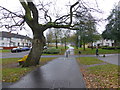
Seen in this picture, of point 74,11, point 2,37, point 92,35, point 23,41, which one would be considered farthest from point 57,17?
point 23,41

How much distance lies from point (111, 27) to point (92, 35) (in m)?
7.44

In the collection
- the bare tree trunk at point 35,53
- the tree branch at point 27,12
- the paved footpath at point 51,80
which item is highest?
the tree branch at point 27,12

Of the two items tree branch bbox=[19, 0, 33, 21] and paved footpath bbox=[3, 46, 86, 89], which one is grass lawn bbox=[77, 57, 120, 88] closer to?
paved footpath bbox=[3, 46, 86, 89]

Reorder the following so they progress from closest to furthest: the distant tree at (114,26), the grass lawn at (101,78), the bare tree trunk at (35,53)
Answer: the grass lawn at (101,78), the bare tree trunk at (35,53), the distant tree at (114,26)

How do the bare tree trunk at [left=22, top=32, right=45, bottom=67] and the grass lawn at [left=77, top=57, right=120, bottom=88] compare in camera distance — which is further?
the bare tree trunk at [left=22, top=32, right=45, bottom=67]

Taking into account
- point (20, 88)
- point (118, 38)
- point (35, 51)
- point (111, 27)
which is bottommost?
point (20, 88)

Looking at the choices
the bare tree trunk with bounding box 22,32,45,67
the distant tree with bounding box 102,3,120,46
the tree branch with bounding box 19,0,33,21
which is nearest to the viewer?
the tree branch with bounding box 19,0,33,21

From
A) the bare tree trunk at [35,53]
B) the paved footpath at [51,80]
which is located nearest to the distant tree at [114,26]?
the bare tree trunk at [35,53]

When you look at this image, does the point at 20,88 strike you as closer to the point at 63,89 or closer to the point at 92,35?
the point at 63,89

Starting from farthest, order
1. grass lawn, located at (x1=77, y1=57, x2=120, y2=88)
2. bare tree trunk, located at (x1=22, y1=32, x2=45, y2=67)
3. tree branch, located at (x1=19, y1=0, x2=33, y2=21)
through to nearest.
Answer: bare tree trunk, located at (x1=22, y1=32, x2=45, y2=67), tree branch, located at (x1=19, y1=0, x2=33, y2=21), grass lawn, located at (x1=77, y1=57, x2=120, y2=88)

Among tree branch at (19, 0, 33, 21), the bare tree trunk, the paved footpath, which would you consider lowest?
the paved footpath

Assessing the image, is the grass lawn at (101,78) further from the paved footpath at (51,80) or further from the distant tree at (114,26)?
the distant tree at (114,26)

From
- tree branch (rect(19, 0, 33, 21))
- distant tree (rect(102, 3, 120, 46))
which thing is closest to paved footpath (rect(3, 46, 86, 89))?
tree branch (rect(19, 0, 33, 21))

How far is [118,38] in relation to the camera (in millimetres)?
34031
